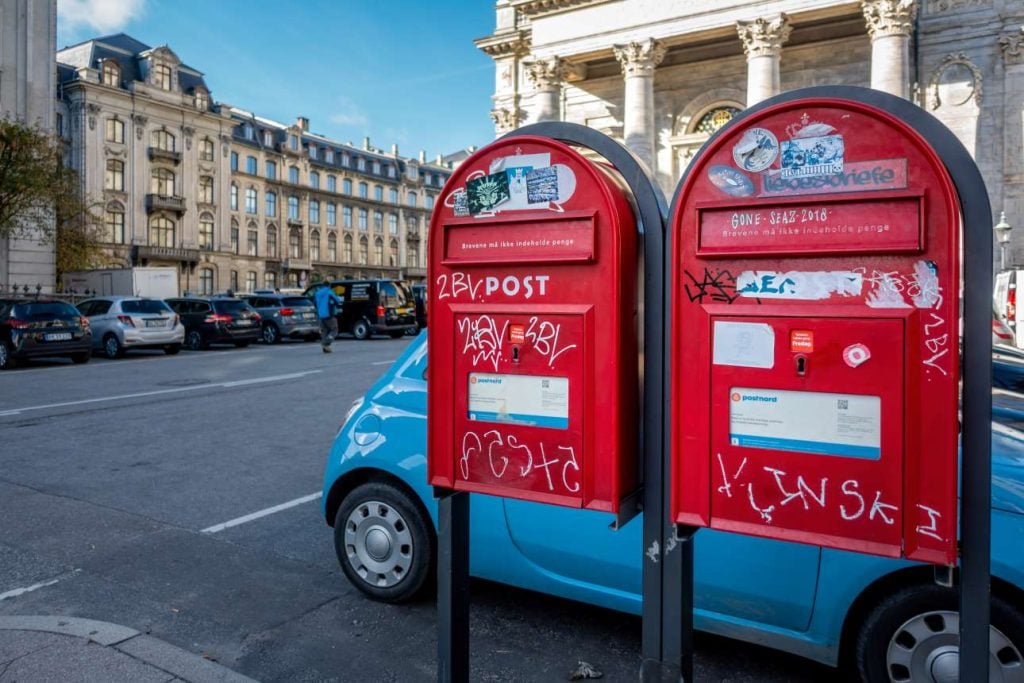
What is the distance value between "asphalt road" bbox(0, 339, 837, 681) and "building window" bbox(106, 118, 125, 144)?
52.7m

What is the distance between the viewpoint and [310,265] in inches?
2936

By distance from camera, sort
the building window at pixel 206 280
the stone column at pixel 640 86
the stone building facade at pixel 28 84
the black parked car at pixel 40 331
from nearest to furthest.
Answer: the black parked car at pixel 40 331 < the stone building facade at pixel 28 84 < the stone column at pixel 640 86 < the building window at pixel 206 280

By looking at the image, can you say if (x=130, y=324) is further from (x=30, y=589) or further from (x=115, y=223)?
(x=115, y=223)

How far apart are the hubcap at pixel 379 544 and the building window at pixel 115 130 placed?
59.4 metres

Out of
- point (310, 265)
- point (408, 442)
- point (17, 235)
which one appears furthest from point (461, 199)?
point (310, 265)

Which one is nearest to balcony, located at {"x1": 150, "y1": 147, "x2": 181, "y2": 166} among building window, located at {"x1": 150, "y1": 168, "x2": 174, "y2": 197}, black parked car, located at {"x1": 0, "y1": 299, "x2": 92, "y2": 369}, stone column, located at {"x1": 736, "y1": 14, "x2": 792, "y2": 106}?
building window, located at {"x1": 150, "y1": 168, "x2": 174, "y2": 197}

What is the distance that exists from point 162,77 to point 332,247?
79.8 ft

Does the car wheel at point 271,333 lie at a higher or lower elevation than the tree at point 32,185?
lower

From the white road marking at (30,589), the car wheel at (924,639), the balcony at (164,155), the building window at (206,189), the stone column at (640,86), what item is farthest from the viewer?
the building window at (206,189)

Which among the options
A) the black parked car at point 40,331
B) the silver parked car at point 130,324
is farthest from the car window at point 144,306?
the black parked car at point 40,331

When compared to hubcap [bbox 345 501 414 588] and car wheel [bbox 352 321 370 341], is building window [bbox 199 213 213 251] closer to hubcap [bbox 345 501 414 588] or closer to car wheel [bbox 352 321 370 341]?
car wheel [bbox 352 321 370 341]

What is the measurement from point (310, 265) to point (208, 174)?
1522 cm

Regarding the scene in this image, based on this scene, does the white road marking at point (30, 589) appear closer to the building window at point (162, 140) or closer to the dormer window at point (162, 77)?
the building window at point (162, 140)

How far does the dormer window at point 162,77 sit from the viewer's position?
57.4 metres
